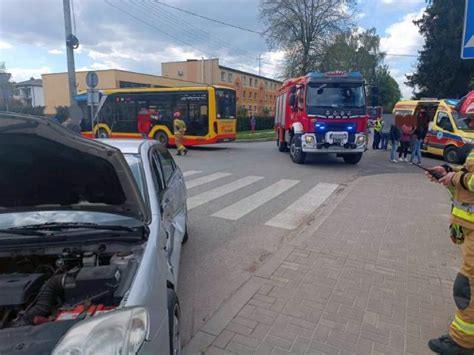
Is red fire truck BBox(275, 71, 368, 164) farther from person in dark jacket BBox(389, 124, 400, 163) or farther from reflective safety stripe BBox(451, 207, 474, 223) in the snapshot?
reflective safety stripe BBox(451, 207, 474, 223)

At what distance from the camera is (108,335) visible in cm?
157

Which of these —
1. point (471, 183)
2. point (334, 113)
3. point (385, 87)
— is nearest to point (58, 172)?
point (471, 183)

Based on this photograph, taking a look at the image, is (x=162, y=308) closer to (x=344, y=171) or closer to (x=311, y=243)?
(x=311, y=243)

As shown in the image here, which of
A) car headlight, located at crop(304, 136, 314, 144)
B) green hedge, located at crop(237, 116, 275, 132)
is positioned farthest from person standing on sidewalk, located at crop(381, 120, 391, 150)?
green hedge, located at crop(237, 116, 275, 132)

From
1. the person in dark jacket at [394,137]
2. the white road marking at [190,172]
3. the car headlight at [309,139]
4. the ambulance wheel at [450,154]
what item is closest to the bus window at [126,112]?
the white road marking at [190,172]

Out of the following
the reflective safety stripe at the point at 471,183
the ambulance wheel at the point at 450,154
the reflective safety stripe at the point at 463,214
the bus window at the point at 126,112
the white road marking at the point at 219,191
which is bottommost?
the white road marking at the point at 219,191

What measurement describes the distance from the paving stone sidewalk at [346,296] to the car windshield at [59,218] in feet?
4.03

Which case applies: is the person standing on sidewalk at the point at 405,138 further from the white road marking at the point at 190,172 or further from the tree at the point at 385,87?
the tree at the point at 385,87

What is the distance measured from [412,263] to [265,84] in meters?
75.2

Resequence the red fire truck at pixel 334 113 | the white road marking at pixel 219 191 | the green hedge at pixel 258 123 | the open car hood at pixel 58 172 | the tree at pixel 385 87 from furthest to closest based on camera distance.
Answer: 1. the tree at pixel 385 87
2. the green hedge at pixel 258 123
3. the red fire truck at pixel 334 113
4. the white road marking at pixel 219 191
5. the open car hood at pixel 58 172

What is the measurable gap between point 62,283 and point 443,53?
33.5m

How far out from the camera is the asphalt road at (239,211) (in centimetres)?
382

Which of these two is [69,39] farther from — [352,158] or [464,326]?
[464,326]

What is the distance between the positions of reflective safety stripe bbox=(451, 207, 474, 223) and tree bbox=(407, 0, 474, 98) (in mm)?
28926
